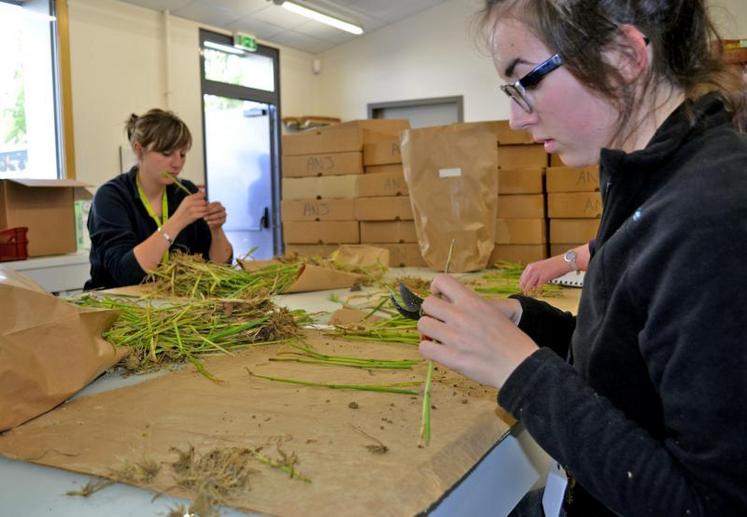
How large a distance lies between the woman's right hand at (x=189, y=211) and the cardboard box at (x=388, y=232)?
110 centimetres

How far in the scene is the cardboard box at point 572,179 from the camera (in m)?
2.79

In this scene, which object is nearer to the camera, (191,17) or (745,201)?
(745,201)

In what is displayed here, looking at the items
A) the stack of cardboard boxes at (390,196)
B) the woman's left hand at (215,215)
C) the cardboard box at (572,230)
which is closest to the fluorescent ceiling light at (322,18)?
the stack of cardboard boxes at (390,196)

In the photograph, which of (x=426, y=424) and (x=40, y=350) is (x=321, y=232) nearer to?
(x=40, y=350)

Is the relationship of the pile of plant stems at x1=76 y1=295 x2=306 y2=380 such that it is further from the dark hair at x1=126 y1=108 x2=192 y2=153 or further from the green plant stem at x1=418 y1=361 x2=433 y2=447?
the dark hair at x1=126 y1=108 x2=192 y2=153

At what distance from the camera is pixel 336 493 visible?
64 centimetres

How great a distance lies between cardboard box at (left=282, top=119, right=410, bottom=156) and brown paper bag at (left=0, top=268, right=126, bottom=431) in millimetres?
2333

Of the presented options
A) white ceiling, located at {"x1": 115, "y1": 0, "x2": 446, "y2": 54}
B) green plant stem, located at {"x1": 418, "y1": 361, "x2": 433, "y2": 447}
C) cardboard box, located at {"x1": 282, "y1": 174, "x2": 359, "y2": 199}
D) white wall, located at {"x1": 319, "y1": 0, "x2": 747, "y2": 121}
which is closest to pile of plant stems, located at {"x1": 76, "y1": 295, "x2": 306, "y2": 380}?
green plant stem, located at {"x1": 418, "y1": 361, "x2": 433, "y2": 447}

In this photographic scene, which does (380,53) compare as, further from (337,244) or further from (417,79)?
(337,244)

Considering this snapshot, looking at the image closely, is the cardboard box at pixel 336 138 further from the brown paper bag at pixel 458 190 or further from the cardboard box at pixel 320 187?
the brown paper bag at pixel 458 190

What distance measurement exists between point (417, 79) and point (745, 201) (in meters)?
6.35

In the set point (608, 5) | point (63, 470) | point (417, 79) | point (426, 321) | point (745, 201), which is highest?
point (417, 79)

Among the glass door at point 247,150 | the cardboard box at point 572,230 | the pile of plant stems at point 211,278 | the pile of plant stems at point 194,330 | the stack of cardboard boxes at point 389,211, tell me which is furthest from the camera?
the glass door at point 247,150

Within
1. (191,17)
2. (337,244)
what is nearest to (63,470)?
(337,244)
